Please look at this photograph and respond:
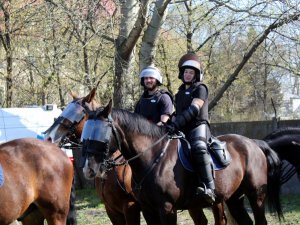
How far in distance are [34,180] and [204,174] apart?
81.2 inches

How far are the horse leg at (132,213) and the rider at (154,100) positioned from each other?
1.09 m

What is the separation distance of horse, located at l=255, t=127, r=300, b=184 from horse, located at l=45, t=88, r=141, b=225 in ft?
6.83

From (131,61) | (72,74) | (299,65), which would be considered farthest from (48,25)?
(299,65)

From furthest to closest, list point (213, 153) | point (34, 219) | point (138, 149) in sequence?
point (34, 219) < point (213, 153) < point (138, 149)

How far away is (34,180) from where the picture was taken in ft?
20.0

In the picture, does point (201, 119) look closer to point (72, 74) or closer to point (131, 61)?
point (131, 61)

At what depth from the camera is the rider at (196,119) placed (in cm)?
548

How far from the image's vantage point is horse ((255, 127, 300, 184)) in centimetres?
713

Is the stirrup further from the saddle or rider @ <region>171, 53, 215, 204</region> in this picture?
the saddle

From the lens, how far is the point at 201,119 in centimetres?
571

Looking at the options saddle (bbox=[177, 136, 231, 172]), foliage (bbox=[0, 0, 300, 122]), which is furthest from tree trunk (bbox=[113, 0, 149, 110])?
A: saddle (bbox=[177, 136, 231, 172])

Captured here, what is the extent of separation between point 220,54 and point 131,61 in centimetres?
740

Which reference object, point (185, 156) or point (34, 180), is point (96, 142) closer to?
point (185, 156)

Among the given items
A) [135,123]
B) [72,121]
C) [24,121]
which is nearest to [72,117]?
[72,121]
